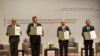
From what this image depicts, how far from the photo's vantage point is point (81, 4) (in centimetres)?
1300

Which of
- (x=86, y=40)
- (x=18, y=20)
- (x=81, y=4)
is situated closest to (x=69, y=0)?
(x=81, y=4)

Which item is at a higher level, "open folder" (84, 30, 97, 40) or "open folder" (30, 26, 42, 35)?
"open folder" (30, 26, 42, 35)

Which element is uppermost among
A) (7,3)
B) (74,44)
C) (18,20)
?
(7,3)

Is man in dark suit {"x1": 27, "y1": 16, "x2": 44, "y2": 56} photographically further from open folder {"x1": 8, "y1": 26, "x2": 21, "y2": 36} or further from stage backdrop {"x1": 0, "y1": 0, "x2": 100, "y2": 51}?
stage backdrop {"x1": 0, "y1": 0, "x2": 100, "y2": 51}

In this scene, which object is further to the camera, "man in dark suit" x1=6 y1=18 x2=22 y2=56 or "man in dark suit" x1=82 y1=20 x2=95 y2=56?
"man in dark suit" x1=82 y1=20 x2=95 y2=56

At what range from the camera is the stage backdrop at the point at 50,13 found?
12516 mm

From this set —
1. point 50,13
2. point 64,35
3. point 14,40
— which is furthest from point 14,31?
point 50,13

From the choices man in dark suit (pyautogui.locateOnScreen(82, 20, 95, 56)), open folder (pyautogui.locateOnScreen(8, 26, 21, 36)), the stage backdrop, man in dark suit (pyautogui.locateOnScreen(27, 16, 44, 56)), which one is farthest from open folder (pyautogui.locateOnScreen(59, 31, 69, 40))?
the stage backdrop

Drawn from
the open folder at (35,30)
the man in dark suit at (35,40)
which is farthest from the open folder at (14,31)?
the open folder at (35,30)

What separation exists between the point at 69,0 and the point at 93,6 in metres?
1.21

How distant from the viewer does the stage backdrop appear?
41.1 ft

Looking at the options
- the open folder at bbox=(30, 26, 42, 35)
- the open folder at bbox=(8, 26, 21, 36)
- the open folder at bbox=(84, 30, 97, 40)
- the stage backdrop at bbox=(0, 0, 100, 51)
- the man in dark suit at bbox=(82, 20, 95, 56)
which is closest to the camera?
the open folder at bbox=(30, 26, 42, 35)

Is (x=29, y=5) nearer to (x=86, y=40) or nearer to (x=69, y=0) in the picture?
(x=69, y=0)

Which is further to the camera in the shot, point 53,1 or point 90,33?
point 53,1
